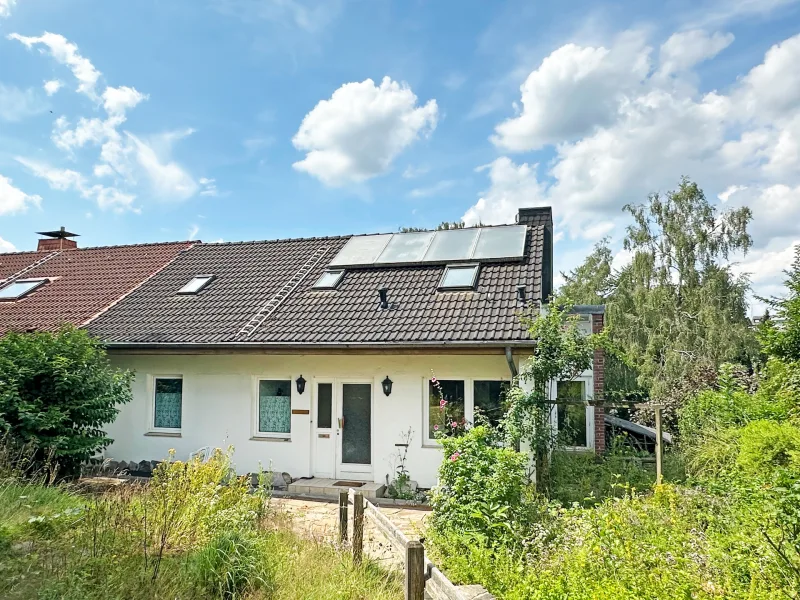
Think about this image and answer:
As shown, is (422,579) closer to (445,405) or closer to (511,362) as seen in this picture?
(511,362)

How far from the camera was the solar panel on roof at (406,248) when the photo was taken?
12359 mm

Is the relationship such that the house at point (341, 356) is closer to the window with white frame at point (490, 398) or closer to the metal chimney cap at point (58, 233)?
the window with white frame at point (490, 398)

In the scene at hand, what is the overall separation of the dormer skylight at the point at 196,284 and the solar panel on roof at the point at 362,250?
337 cm

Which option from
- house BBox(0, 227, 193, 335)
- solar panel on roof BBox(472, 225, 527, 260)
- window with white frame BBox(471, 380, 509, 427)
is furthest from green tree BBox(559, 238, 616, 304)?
house BBox(0, 227, 193, 335)

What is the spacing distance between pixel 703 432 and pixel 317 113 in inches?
390

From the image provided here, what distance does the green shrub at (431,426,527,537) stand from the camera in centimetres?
A: 565

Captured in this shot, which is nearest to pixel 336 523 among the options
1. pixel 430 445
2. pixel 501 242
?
pixel 430 445

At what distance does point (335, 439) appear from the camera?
33.4 ft

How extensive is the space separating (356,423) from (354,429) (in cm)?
12

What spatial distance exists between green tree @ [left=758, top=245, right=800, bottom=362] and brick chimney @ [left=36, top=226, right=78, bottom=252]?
1997 centimetres

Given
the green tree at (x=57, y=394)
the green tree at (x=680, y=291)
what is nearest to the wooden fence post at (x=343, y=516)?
the green tree at (x=57, y=394)

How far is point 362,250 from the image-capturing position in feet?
43.6

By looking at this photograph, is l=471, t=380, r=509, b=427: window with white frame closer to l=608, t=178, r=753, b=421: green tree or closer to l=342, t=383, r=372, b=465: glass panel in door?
l=342, t=383, r=372, b=465: glass panel in door

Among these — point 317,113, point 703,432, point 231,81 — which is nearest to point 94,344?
point 231,81
